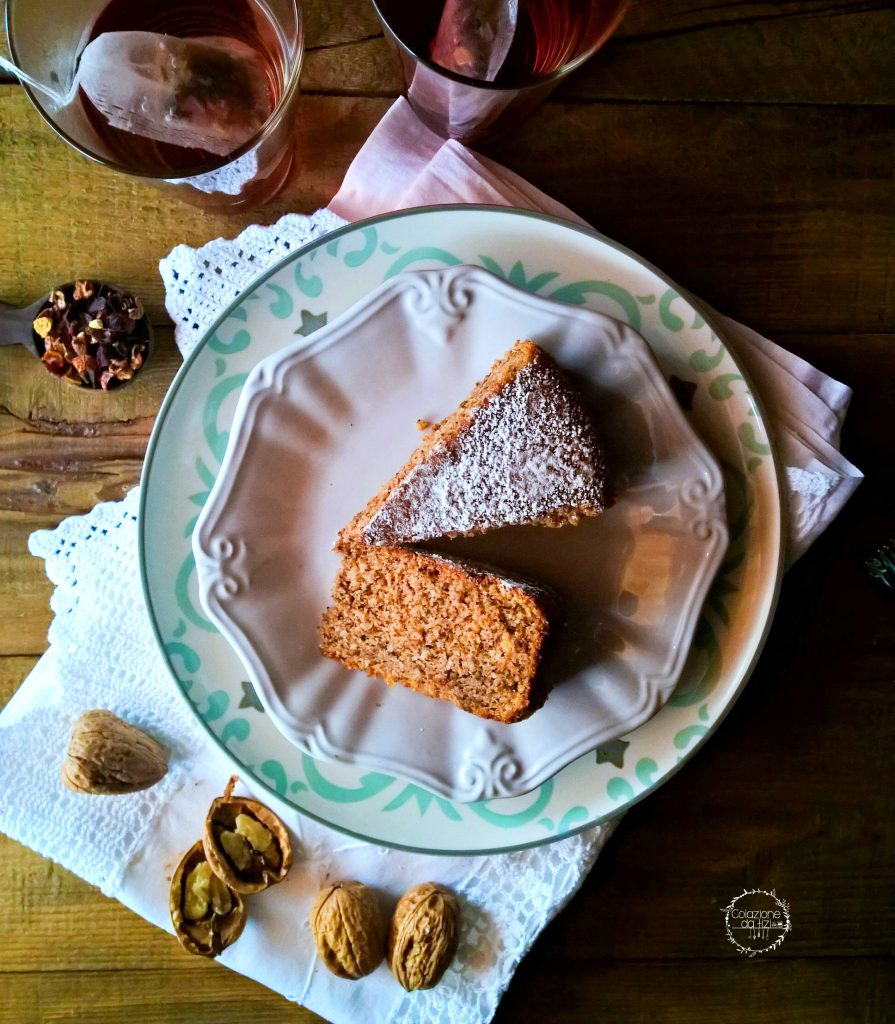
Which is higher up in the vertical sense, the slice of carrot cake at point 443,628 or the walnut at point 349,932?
the slice of carrot cake at point 443,628

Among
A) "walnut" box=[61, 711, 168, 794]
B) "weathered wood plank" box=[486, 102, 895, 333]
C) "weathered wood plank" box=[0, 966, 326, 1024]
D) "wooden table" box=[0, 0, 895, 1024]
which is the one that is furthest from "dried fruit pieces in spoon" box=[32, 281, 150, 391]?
"weathered wood plank" box=[0, 966, 326, 1024]

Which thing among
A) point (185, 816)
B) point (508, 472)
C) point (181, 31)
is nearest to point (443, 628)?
point (508, 472)

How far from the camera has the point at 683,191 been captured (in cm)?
183

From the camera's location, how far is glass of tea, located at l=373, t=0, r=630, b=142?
5.07 ft

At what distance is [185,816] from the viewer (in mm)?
1900

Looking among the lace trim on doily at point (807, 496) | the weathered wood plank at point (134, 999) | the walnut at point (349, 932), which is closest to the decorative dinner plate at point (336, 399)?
the lace trim on doily at point (807, 496)

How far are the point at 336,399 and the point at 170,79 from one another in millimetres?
634

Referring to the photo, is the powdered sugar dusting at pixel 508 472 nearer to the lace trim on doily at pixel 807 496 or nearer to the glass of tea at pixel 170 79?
the lace trim on doily at pixel 807 496

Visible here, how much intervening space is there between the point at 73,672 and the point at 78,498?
1.23 ft

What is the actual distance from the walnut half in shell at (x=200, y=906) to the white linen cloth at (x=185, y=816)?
54 mm

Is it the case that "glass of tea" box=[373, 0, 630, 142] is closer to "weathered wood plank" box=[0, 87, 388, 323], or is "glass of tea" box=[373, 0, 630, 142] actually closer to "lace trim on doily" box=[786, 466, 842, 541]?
"weathered wood plank" box=[0, 87, 388, 323]

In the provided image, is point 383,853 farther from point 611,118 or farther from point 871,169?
point 871,169

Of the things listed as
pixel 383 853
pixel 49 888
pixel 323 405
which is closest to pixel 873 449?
pixel 323 405

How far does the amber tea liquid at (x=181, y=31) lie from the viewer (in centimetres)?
158
